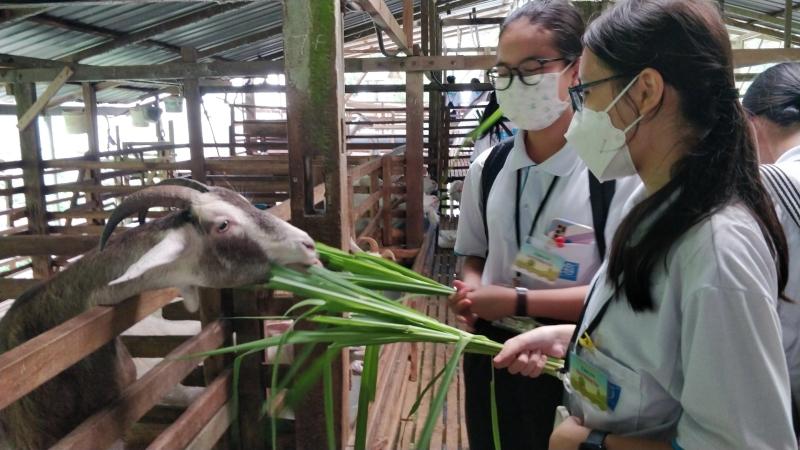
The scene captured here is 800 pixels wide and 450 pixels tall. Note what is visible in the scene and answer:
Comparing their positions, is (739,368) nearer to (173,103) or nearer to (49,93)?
(49,93)

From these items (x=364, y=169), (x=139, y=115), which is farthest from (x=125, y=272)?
(x=139, y=115)

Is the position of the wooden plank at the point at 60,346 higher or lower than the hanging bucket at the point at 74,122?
lower

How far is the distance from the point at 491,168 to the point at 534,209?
0.24 metres

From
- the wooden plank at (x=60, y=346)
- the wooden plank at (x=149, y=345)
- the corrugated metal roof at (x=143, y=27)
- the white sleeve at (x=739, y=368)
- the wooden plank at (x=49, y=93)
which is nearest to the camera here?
the white sleeve at (x=739, y=368)

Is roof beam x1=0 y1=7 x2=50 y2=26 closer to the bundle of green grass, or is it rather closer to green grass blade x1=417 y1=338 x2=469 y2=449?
the bundle of green grass

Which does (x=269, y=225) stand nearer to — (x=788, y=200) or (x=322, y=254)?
(x=322, y=254)

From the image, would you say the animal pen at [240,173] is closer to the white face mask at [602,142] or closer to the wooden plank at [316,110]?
the wooden plank at [316,110]

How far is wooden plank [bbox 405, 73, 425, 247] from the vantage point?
629cm

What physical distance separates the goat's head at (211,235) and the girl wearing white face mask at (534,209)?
2.17 ft

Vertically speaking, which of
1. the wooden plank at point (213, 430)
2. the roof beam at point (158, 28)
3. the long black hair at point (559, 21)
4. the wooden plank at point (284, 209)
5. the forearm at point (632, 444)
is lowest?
the wooden plank at point (213, 430)

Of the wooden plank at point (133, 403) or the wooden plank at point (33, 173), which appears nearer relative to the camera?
the wooden plank at point (133, 403)

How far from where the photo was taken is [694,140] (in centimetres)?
104

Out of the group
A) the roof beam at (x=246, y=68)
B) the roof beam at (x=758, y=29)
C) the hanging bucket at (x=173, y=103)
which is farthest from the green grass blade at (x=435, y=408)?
the roof beam at (x=758, y=29)

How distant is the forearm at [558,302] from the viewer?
1664mm
